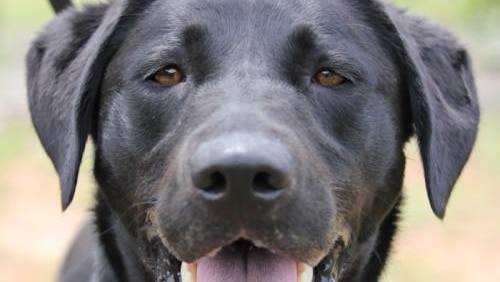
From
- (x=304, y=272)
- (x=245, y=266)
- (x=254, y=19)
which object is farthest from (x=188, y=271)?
(x=254, y=19)

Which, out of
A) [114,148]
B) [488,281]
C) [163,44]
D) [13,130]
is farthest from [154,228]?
[13,130]

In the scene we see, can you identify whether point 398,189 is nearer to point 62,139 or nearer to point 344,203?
point 344,203

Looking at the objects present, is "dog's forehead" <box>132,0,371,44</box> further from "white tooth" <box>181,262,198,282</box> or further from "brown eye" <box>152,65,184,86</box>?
"white tooth" <box>181,262,198,282</box>

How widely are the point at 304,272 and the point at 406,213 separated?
2.59 meters

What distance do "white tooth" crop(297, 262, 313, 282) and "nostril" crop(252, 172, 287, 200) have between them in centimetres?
46

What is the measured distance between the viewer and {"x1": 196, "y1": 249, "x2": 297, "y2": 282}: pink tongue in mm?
3402

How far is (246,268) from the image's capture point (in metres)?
3.42

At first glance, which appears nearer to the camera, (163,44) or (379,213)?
(163,44)

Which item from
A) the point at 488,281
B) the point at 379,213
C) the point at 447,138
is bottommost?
the point at 488,281

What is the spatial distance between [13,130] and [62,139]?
8.12 m

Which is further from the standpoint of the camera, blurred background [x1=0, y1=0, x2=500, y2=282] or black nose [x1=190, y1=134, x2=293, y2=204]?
blurred background [x1=0, y1=0, x2=500, y2=282]

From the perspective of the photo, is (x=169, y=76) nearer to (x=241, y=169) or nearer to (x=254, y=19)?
(x=254, y=19)

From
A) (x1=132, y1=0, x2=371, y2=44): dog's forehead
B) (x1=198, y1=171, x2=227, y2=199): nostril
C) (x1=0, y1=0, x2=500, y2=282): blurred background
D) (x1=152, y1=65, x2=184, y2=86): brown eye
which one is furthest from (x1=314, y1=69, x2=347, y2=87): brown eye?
(x1=0, y1=0, x2=500, y2=282): blurred background

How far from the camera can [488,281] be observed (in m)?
8.04
